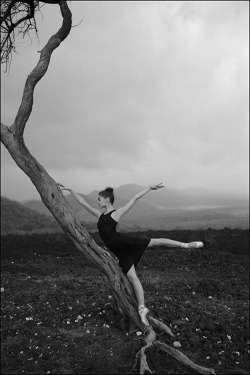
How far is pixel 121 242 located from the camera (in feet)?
22.0

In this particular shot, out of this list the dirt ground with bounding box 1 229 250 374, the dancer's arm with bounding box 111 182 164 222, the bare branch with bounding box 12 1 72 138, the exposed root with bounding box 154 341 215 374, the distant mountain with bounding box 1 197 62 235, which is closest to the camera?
the exposed root with bounding box 154 341 215 374

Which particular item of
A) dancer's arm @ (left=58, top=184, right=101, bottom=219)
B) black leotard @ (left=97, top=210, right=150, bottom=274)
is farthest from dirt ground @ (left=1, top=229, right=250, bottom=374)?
dancer's arm @ (left=58, top=184, right=101, bottom=219)

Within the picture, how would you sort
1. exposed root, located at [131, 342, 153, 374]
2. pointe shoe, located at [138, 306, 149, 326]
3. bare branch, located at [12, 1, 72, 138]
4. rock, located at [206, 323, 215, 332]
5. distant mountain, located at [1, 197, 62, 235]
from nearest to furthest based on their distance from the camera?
exposed root, located at [131, 342, 153, 374], pointe shoe, located at [138, 306, 149, 326], bare branch, located at [12, 1, 72, 138], rock, located at [206, 323, 215, 332], distant mountain, located at [1, 197, 62, 235]

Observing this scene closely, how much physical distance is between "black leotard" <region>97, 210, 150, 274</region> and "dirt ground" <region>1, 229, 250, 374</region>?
1338 mm

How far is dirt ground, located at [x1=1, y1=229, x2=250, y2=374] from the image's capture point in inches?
242

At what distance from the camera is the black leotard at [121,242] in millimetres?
6652

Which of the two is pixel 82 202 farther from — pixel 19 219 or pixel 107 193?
pixel 19 219

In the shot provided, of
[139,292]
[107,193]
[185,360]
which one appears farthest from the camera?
[139,292]

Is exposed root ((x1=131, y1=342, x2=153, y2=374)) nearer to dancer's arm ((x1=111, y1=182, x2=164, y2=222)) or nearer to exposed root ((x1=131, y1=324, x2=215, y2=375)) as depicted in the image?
exposed root ((x1=131, y1=324, x2=215, y2=375))

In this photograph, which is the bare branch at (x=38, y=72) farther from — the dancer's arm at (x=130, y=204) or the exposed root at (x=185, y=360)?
the exposed root at (x=185, y=360)

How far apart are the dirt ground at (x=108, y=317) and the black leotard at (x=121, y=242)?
134 cm

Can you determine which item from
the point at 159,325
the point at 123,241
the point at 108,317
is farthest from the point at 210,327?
the point at 123,241

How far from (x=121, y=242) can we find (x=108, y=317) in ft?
6.20

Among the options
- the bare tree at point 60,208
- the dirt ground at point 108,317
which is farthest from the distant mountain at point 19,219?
the bare tree at point 60,208
